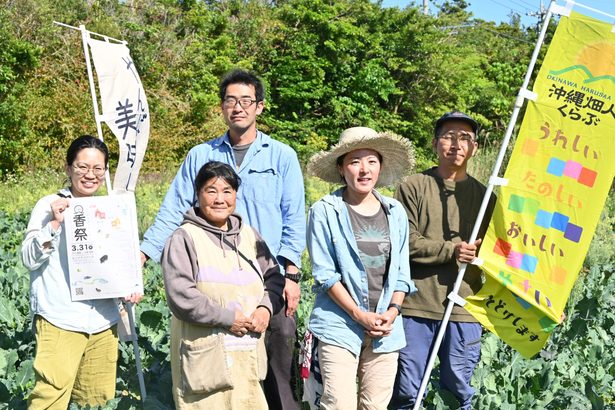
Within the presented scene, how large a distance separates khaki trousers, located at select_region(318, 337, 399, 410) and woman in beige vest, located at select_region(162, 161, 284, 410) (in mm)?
308

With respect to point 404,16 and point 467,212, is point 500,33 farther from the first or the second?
point 467,212

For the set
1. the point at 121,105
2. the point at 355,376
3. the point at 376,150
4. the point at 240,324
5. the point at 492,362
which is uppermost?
the point at 376,150

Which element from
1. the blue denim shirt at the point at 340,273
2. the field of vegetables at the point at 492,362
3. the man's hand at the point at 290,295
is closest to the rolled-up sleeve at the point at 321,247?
the blue denim shirt at the point at 340,273

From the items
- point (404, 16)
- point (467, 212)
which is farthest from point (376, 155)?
point (404, 16)

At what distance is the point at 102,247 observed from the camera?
→ 379 centimetres

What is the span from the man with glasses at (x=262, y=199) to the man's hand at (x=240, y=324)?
49 centimetres

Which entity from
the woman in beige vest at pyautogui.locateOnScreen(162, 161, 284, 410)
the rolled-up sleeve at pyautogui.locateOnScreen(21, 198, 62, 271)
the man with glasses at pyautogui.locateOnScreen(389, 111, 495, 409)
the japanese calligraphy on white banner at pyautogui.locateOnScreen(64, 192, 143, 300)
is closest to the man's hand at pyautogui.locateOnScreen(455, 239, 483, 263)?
the man with glasses at pyautogui.locateOnScreen(389, 111, 495, 409)

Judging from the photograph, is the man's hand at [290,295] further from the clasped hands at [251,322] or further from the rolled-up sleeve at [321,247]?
the clasped hands at [251,322]

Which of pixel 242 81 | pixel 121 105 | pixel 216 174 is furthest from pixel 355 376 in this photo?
pixel 121 105

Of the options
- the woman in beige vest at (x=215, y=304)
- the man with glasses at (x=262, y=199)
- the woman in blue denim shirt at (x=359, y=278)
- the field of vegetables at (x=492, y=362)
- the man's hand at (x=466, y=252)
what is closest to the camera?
the woman in beige vest at (x=215, y=304)

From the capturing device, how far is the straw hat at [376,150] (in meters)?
3.74

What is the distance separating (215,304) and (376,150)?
1.16 meters

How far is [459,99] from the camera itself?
22328mm

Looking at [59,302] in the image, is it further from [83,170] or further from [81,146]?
[81,146]
